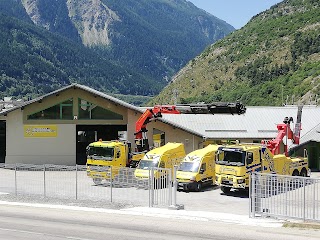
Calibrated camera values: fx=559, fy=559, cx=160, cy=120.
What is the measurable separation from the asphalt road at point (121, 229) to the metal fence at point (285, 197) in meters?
1.15

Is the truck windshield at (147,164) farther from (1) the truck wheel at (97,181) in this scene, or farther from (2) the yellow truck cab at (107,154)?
(1) the truck wheel at (97,181)

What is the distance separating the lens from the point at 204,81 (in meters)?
140

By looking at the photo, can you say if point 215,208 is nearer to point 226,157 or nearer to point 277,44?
point 226,157

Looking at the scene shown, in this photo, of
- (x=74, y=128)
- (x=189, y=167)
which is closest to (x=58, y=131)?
(x=74, y=128)

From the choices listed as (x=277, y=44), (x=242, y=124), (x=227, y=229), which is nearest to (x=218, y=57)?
(x=277, y=44)

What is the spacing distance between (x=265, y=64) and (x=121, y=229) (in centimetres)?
10824

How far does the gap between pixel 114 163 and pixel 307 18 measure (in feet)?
354

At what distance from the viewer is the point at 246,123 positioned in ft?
161

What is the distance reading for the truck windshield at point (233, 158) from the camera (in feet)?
98.9

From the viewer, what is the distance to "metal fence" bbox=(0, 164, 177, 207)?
24.9 metres

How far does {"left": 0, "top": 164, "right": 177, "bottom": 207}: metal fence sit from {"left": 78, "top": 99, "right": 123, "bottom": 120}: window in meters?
14.4

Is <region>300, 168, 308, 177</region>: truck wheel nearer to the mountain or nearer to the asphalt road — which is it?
the asphalt road

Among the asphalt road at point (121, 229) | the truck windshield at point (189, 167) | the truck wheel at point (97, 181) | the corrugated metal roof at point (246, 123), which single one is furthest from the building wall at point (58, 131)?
the asphalt road at point (121, 229)

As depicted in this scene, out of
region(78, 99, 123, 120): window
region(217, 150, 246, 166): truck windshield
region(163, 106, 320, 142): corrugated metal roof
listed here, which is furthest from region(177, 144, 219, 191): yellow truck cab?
region(78, 99, 123, 120): window
